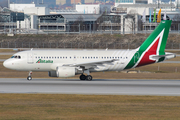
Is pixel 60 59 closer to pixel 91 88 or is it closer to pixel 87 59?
pixel 87 59

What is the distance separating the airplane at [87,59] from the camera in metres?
39.6

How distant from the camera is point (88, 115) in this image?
22.6m

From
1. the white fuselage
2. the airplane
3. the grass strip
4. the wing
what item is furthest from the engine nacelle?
the grass strip

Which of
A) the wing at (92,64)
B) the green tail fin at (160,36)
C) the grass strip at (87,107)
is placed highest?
the green tail fin at (160,36)

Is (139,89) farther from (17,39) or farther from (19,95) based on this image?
(17,39)

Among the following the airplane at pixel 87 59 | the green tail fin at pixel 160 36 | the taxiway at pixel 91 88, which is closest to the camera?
the taxiway at pixel 91 88

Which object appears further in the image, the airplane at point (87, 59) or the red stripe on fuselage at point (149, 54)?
the red stripe on fuselage at point (149, 54)

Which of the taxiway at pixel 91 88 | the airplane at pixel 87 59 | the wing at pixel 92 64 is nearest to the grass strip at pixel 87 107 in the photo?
the taxiway at pixel 91 88

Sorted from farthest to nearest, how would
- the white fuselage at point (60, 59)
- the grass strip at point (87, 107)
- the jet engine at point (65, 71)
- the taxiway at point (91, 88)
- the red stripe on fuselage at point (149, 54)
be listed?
the red stripe on fuselage at point (149, 54), the white fuselage at point (60, 59), the jet engine at point (65, 71), the taxiway at point (91, 88), the grass strip at point (87, 107)

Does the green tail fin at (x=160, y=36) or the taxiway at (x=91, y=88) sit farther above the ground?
the green tail fin at (x=160, y=36)

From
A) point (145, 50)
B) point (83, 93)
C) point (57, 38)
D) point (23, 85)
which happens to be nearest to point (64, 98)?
point (83, 93)

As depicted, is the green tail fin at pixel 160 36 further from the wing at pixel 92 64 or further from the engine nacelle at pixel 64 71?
the engine nacelle at pixel 64 71

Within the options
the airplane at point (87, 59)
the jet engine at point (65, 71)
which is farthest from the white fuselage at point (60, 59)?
the jet engine at point (65, 71)

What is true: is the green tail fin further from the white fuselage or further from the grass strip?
the grass strip
